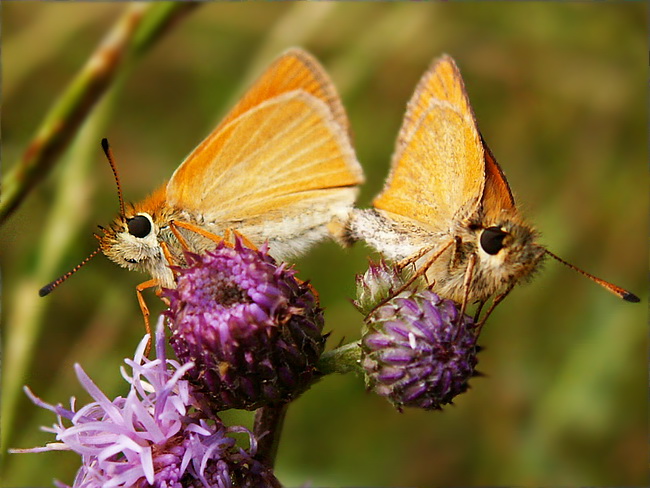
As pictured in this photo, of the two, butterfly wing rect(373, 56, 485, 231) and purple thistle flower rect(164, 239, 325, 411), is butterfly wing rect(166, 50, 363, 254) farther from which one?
purple thistle flower rect(164, 239, 325, 411)

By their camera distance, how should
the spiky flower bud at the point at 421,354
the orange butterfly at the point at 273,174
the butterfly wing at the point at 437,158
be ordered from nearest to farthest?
1. the spiky flower bud at the point at 421,354
2. the butterfly wing at the point at 437,158
3. the orange butterfly at the point at 273,174

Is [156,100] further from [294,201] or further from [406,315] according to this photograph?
[406,315]

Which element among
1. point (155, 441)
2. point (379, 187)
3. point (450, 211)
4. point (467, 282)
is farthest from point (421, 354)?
point (379, 187)

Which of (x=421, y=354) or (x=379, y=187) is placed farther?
(x=379, y=187)

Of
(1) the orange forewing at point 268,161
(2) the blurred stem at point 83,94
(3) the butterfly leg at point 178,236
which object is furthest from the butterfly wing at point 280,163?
(2) the blurred stem at point 83,94

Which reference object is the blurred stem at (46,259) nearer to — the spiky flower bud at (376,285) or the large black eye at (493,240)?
the spiky flower bud at (376,285)

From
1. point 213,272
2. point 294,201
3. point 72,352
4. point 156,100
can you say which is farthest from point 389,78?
point 213,272

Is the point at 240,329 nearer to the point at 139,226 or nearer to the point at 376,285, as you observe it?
the point at 376,285
